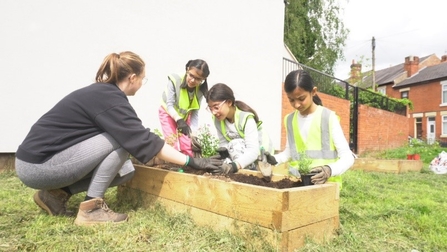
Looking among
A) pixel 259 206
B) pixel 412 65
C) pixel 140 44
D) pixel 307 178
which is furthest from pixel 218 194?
pixel 412 65

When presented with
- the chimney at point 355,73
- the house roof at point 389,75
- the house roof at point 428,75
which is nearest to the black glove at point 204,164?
the chimney at point 355,73

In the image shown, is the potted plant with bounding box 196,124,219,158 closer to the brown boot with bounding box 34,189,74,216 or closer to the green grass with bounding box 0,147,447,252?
the green grass with bounding box 0,147,447,252

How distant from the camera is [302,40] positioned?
17.7m

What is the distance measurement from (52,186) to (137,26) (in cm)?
397

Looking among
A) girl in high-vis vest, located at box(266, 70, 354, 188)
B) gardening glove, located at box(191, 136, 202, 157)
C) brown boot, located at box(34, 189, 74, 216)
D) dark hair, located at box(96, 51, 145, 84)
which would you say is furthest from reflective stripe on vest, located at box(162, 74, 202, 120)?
brown boot, located at box(34, 189, 74, 216)

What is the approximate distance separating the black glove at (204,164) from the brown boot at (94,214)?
636 mm

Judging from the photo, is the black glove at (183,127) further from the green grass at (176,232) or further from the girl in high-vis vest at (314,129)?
the girl in high-vis vest at (314,129)

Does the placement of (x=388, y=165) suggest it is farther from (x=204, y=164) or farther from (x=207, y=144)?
(x=204, y=164)

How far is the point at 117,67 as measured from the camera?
92.0 inches

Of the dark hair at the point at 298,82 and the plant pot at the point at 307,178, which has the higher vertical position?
the dark hair at the point at 298,82

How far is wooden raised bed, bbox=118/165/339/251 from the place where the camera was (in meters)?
1.76

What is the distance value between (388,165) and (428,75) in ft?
95.7

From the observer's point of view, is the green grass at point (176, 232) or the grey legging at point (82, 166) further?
the grey legging at point (82, 166)

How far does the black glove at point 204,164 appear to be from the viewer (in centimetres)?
241
